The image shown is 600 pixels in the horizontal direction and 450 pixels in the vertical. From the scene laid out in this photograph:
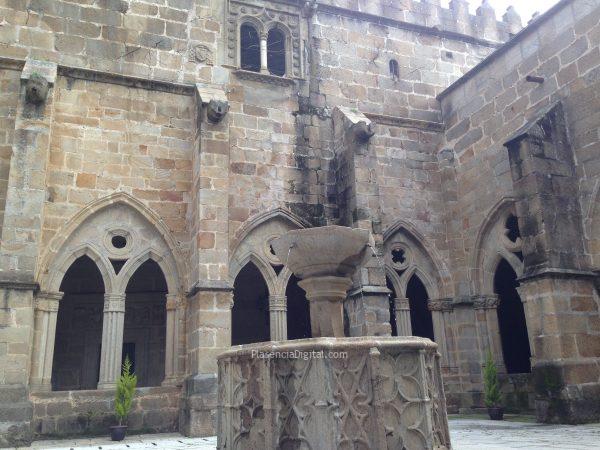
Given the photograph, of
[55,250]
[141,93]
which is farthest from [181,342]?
[141,93]

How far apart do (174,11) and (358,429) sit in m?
9.40

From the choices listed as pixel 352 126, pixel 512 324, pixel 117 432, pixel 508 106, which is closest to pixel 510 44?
pixel 508 106

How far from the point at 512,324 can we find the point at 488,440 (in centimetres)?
730

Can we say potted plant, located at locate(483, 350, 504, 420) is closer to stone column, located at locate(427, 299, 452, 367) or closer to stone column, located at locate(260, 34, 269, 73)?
stone column, located at locate(427, 299, 452, 367)

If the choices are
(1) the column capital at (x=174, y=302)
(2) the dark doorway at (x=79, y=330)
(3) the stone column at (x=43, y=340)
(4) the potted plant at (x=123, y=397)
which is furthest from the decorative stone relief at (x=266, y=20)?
(4) the potted plant at (x=123, y=397)

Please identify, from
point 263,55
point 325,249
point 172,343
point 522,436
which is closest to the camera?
point 325,249

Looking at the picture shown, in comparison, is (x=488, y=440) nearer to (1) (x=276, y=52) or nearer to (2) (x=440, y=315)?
(2) (x=440, y=315)

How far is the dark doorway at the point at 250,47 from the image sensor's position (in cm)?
1191

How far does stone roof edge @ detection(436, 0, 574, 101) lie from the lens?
10008 millimetres

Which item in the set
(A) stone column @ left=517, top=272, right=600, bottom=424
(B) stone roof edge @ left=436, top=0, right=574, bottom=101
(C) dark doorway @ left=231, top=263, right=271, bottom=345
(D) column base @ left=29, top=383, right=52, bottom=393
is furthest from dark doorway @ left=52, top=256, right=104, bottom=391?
(A) stone column @ left=517, top=272, right=600, bottom=424

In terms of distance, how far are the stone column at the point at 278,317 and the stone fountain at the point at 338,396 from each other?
5.29 meters

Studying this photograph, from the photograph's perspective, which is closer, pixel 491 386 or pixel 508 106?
pixel 491 386

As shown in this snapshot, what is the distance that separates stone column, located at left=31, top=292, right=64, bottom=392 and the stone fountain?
16.2 feet

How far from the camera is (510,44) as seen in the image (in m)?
11.1
